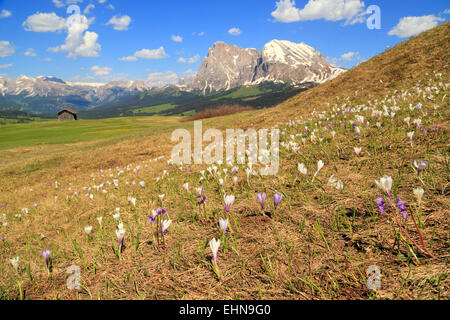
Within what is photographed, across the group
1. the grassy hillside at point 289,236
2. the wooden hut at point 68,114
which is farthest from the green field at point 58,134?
the wooden hut at point 68,114

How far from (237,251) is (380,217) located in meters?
1.63

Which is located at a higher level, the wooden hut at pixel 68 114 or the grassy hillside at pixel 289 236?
the wooden hut at pixel 68 114

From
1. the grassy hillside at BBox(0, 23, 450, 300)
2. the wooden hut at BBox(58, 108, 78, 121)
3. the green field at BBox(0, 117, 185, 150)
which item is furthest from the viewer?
the wooden hut at BBox(58, 108, 78, 121)

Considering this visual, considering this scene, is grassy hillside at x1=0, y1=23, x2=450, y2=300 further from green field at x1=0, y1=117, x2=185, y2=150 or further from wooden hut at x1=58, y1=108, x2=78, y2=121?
wooden hut at x1=58, y1=108, x2=78, y2=121

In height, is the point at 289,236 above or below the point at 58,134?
below

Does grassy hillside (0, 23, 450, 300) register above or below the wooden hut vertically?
below

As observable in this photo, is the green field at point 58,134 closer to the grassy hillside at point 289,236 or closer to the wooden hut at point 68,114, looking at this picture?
the grassy hillside at point 289,236

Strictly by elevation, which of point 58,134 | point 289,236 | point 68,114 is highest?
point 68,114

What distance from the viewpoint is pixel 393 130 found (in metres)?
5.00

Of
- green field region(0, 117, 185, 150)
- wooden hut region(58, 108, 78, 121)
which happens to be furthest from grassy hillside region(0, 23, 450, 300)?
wooden hut region(58, 108, 78, 121)

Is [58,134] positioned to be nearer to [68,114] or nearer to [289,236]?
[289,236]

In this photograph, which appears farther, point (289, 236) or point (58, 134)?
point (58, 134)

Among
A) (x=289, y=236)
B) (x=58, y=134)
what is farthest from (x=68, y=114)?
(x=289, y=236)
